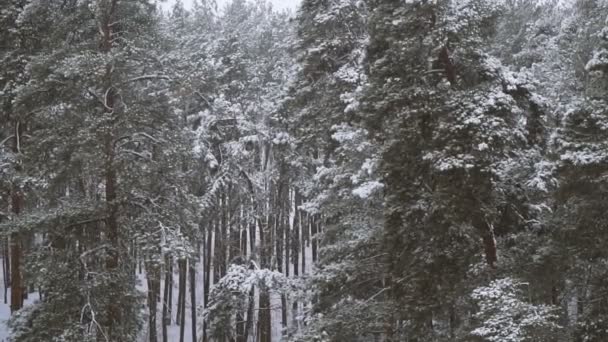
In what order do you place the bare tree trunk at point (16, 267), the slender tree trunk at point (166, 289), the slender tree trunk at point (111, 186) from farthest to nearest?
the bare tree trunk at point (16, 267) → the slender tree trunk at point (166, 289) → the slender tree trunk at point (111, 186)

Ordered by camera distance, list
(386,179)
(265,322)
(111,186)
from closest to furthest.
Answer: (386,179), (111,186), (265,322)

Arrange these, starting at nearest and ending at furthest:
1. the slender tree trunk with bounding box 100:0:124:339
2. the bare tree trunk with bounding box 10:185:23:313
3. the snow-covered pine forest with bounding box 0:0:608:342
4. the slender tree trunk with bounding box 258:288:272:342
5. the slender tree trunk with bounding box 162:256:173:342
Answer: the snow-covered pine forest with bounding box 0:0:608:342
the slender tree trunk with bounding box 100:0:124:339
the slender tree trunk with bounding box 162:256:173:342
the bare tree trunk with bounding box 10:185:23:313
the slender tree trunk with bounding box 258:288:272:342

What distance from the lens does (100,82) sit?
1129 cm

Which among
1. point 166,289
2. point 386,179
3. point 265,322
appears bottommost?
point 265,322

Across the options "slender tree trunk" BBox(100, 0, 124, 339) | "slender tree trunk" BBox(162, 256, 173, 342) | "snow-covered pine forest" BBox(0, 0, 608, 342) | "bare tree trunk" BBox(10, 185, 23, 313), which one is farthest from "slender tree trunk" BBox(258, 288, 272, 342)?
"slender tree trunk" BBox(100, 0, 124, 339)

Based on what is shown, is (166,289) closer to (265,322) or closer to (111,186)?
(265,322)

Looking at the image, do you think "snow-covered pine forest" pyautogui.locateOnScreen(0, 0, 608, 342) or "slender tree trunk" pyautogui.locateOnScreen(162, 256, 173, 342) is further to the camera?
"slender tree trunk" pyautogui.locateOnScreen(162, 256, 173, 342)

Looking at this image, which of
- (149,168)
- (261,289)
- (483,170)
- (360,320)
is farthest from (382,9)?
(261,289)

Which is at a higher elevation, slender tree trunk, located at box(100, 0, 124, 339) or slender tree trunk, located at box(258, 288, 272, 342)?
slender tree trunk, located at box(100, 0, 124, 339)

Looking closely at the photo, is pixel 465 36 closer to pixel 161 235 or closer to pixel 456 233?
pixel 456 233

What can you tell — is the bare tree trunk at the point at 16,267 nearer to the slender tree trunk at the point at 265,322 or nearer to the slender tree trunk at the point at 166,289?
the slender tree trunk at the point at 166,289

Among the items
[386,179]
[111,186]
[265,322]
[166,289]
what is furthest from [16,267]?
[166,289]

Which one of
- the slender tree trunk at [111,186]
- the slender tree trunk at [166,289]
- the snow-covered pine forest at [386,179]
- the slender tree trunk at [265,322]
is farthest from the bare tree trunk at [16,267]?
the slender tree trunk at [265,322]

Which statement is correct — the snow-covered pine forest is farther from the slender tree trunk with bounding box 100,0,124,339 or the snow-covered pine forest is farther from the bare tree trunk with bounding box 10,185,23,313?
the bare tree trunk with bounding box 10,185,23,313
